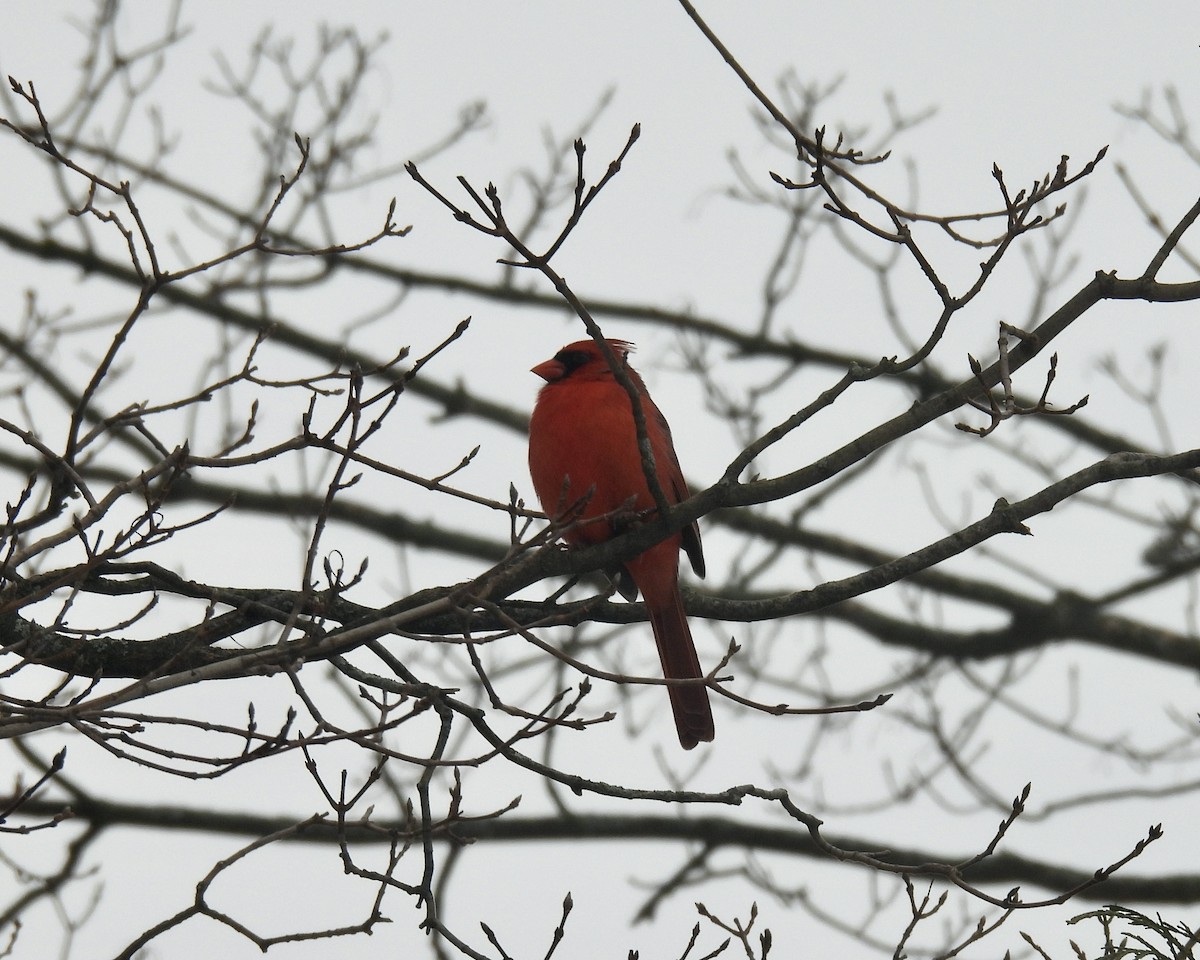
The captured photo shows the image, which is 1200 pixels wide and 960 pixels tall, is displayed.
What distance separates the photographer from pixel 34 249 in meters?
8.30

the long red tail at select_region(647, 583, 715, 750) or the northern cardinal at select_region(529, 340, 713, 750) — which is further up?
the northern cardinal at select_region(529, 340, 713, 750)

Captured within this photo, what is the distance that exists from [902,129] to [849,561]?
2546 millimetres

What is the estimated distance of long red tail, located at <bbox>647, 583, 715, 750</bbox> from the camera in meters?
5.27

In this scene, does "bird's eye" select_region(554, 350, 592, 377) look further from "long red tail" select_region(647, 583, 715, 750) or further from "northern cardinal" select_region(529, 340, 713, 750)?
"long red tail" select_region(647, 583, 715, 750)

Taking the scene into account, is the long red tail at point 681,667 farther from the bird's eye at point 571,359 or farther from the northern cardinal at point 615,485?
the bird's eye at point 571,359

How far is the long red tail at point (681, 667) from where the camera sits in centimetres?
527

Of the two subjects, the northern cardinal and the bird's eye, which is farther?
the bird's eye

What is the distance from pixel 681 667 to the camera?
534 cm

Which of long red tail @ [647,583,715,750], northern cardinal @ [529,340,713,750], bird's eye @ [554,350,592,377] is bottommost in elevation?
long red tail @ [647,583,715,750]

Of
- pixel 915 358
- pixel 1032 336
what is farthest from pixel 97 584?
pixel 1032 336

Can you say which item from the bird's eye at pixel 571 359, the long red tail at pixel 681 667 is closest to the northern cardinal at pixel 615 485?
the long red tail at pixel 681 667

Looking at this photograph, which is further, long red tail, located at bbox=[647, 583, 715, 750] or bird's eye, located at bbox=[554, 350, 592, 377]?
bird's eye, located at bbox=[554, 350, 592, 377]

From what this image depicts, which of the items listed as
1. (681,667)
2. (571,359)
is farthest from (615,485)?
(571,359)

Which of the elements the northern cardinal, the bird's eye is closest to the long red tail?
the northern cardinal
